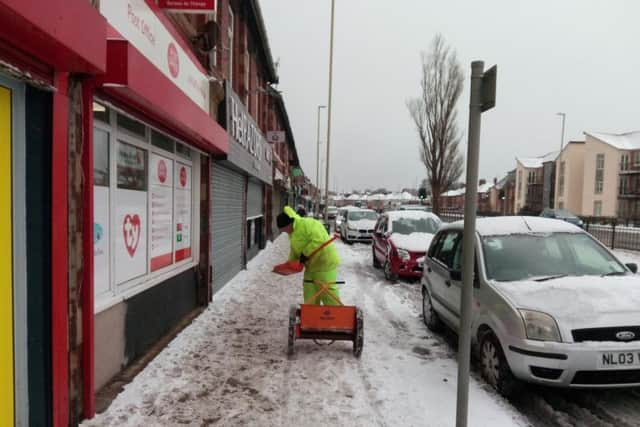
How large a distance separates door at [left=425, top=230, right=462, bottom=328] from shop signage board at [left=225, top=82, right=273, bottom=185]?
3928mm

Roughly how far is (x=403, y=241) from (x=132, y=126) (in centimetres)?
721

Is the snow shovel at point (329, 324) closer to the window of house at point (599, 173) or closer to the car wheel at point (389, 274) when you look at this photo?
the car wheel at point (389, 274)

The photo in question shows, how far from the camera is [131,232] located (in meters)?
4.65

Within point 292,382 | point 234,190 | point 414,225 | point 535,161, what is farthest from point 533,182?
point 292,382

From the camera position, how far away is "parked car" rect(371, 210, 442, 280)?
991 cm

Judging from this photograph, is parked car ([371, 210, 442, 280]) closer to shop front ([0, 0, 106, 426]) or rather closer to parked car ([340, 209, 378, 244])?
parked car ([340, 209, 378, 244])

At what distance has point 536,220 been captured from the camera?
5.49 m

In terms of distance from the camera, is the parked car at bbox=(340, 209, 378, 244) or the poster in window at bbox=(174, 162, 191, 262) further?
the parked car at bbox=(340, 209, 378, 244)

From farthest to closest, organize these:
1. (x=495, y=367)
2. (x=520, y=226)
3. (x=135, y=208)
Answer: (x=520, y=226), (x=135, y=208), (x=495, y=367)

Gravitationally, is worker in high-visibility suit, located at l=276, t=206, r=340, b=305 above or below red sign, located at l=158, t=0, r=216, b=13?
below

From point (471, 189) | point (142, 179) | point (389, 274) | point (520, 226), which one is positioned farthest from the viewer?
point (389, 274)

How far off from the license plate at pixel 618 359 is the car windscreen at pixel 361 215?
17607 millimetres

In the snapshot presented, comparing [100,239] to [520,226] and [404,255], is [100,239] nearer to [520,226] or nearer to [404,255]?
[520,226]

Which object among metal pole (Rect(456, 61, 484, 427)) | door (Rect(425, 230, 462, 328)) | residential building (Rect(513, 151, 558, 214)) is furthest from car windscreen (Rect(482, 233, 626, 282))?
residential building (Rect(513, 151, 558, 214))
